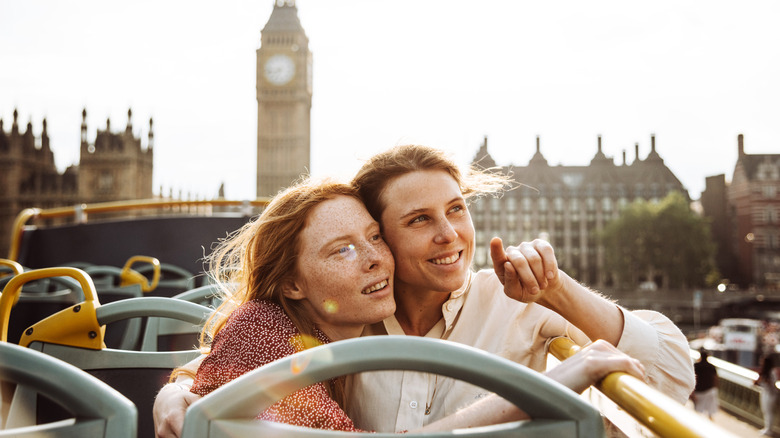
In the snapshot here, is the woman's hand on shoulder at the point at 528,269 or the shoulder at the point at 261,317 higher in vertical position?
the woman's hand on shoulder at the point at 528,269

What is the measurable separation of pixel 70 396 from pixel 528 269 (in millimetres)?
1033

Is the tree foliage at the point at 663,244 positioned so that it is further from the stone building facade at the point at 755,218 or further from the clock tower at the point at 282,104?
the clock tower at the point at 282,104

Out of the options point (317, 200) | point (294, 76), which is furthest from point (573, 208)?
point (317, 200)

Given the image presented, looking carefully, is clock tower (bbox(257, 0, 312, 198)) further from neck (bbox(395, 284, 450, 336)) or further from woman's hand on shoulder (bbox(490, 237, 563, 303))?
woman's hand on shoulder (bbox(490, 237, 563, 303))

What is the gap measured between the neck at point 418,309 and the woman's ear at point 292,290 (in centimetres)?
40

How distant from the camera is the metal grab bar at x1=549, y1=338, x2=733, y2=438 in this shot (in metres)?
0.75

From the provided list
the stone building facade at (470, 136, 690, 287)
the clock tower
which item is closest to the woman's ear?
the stone building facade at (470, 136, 690, 287)

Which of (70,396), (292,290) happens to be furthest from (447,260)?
(70,396)

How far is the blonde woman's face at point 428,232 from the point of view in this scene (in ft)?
6.01

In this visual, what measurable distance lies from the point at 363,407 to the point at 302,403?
55 cm

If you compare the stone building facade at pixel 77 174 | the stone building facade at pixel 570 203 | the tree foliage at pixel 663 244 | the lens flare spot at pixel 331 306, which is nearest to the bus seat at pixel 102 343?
the lens flare spot at pixel 331 306

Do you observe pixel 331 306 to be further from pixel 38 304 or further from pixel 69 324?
pixel 38 304

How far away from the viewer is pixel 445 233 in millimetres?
1816

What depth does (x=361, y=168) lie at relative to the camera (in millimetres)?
2041
